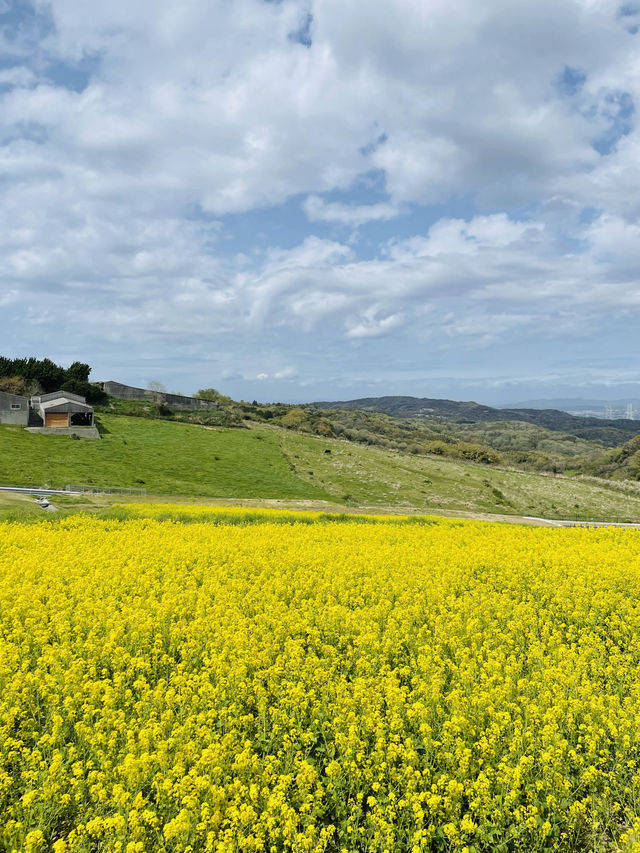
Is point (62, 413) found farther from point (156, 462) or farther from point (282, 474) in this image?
point (282, 474)

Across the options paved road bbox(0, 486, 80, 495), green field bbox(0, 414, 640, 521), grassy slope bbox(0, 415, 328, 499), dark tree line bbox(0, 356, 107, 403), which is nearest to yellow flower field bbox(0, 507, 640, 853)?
paved road bbox(0, 486, 80, 495)

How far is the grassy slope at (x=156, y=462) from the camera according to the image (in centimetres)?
4491

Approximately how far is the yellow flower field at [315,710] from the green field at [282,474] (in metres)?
32.9

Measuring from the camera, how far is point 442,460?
2825 inches

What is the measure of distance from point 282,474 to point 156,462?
14920mm

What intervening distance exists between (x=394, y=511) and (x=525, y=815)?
1433 inches

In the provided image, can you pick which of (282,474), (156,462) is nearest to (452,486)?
(282,474)

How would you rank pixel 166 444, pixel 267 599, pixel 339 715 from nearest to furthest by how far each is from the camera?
1. pixel 339 715
2. pixel 267 599
3. pixel 166 444

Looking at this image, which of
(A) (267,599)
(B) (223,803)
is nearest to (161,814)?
(B) (223,803)

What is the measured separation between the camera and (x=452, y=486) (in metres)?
56.8

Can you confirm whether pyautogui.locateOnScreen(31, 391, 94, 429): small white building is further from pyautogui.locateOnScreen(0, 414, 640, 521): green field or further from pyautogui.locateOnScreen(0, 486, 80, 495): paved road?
pyautogui.locateOnScreen(0, 486, 80, 495): paved road

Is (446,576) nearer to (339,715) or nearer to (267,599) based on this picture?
(267,599)

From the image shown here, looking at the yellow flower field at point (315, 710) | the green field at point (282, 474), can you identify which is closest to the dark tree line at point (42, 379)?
the green field at point (282, 474)

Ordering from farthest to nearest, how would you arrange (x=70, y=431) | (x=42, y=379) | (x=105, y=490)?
1. (x=42, y=379)
2. (x=70, y=431)
3. (x=105, y=490)
